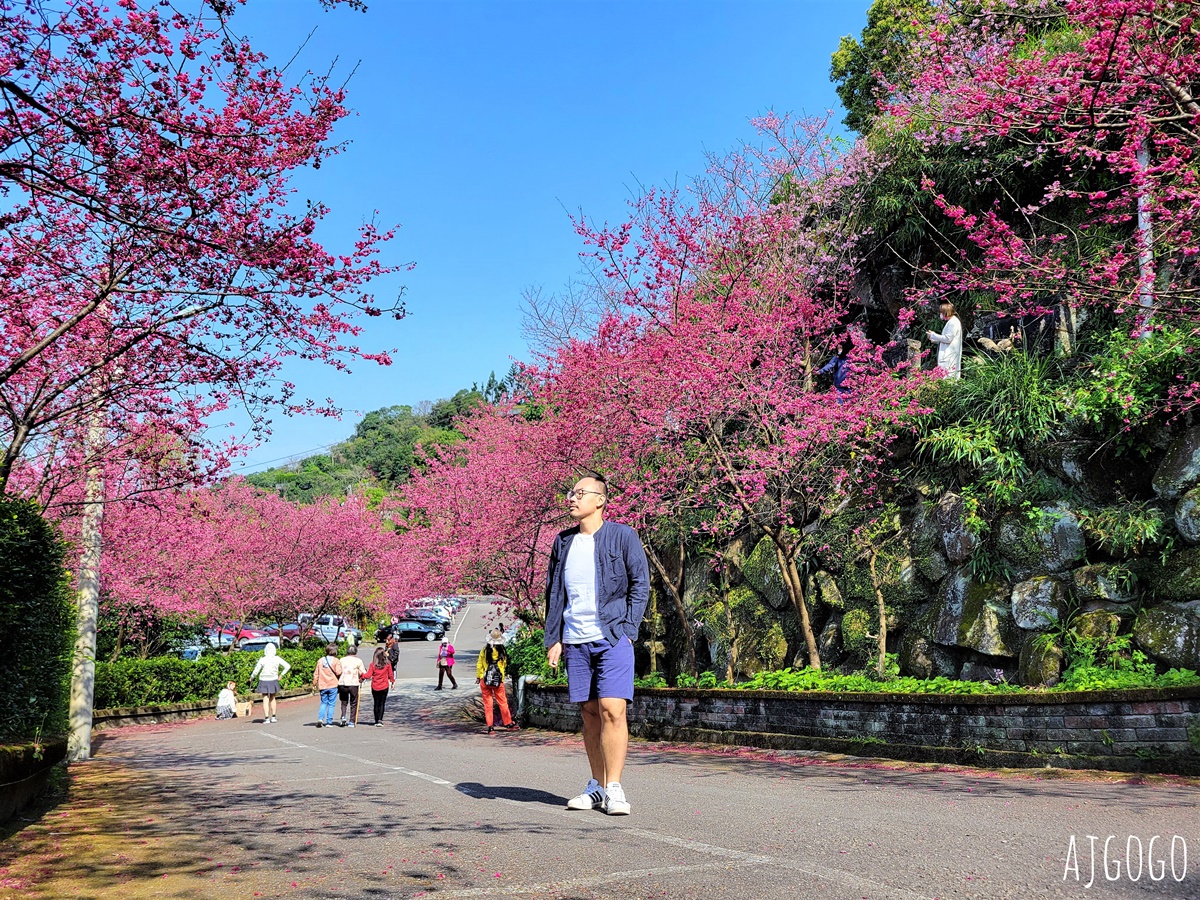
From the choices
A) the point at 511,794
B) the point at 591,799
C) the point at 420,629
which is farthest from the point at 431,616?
the point at 591,799

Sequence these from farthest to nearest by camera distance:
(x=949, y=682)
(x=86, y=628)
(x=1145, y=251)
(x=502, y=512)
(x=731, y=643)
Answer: (x=502, y=512)
(x=731, y=643)
(x=86, y=628)
(x=949, y=682)
(x=1145, y=251)

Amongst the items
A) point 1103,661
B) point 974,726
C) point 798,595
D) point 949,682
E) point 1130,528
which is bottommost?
point 974,726

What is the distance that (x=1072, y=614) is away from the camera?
10.3 meters

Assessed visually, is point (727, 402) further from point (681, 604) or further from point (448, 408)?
point (448, 408)

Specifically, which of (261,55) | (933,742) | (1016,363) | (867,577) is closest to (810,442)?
(867,577)

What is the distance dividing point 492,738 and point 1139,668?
33.9ft

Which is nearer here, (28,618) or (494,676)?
(28,618)

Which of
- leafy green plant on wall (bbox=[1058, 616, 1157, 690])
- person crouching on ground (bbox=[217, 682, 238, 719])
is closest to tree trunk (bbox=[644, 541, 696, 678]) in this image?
leafy green plant on wall (bbox=[1058, 616, 1157, 690])

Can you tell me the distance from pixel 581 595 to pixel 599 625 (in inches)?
8.9

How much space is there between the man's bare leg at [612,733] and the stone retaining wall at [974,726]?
4.80 m

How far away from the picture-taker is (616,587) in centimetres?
561

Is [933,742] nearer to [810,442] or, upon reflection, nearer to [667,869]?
[810,442]

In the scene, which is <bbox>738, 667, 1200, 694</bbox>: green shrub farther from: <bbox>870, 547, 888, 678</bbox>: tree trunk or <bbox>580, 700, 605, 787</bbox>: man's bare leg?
<bbox>580, 700, 605, 787</bbox>: man's bare leg

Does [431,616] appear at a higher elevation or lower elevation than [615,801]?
lower
